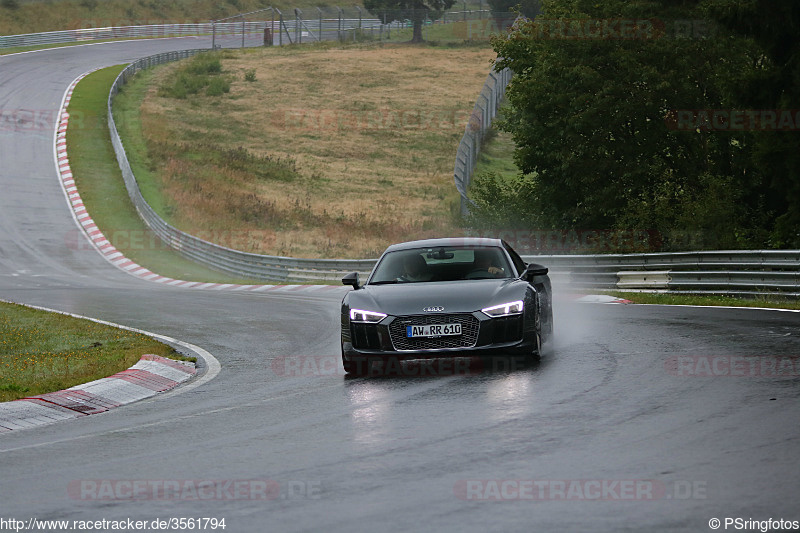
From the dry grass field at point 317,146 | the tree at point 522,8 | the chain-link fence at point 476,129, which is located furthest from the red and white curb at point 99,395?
the tree at point 522,8

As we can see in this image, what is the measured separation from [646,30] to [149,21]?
295 feet

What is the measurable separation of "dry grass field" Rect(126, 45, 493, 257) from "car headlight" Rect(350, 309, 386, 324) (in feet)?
91.2

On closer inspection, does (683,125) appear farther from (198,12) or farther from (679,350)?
(198,12)

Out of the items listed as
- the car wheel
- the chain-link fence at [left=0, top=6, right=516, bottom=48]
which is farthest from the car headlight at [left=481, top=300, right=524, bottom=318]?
the chain-link fence at [left=0, top=6, right=516, bottom=48]

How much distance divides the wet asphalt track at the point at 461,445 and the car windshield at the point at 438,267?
1236 mm

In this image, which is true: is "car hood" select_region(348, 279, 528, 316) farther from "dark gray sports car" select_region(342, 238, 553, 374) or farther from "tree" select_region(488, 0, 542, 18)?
"tree" select_region(488, 0, 542, 18)

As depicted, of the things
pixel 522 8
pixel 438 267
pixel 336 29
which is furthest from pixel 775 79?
pixel 336 29

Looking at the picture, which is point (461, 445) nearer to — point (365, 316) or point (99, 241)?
point (365, 316)

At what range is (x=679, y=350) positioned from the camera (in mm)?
13047

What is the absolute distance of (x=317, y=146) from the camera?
69.6 m

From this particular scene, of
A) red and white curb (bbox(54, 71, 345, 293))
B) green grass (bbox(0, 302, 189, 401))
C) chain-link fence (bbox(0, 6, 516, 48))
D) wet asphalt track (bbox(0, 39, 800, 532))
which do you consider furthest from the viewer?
chain-link fence (bbox(0, 6, 516, 48))

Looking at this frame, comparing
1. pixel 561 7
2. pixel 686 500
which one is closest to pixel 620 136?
pixel 561 7

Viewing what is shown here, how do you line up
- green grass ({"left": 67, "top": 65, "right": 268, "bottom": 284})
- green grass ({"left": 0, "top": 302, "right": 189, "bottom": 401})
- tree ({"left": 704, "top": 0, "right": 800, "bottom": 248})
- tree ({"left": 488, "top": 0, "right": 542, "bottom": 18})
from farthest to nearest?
tree ({"left": 488, "top": 0, "right": 542, "bottom": 18}) < green grass ({"left": 67, "top": 65, "right": 268, "bottom": 284}) < tree ({"left": 704, "top": 0, "right": 800, "bottom": 248}) < green grass ({"left": 0, "top": 302, "right": 189, "bottom": 401})

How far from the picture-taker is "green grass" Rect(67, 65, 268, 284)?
40031 millimetres
